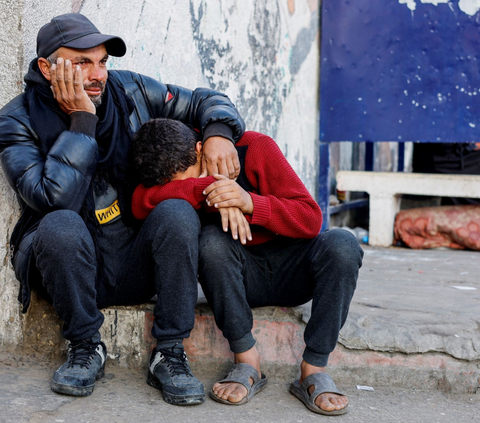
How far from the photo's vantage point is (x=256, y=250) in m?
2.22

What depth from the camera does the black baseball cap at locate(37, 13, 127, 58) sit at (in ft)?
6.78

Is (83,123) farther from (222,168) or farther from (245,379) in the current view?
(245,379)

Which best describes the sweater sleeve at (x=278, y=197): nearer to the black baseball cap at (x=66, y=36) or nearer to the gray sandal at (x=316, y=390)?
the gray sandal at (x=316, y=390)

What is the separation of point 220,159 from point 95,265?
0.59 m

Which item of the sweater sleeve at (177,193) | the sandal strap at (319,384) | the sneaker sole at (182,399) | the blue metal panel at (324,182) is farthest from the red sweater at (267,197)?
the blue metal panel at (324,182)

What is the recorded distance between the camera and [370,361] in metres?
2.21

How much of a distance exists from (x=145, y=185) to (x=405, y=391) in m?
1.24

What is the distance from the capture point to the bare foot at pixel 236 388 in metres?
1.93

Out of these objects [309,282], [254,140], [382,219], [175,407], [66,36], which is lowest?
[175,407]

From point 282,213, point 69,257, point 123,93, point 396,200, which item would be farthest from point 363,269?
point 69,257

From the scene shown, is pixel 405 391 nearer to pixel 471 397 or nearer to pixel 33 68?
pixel 471 397

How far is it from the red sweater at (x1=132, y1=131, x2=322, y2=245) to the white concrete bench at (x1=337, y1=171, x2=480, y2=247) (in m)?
2.87

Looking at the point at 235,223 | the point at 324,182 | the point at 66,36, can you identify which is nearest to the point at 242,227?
the point at 235,223

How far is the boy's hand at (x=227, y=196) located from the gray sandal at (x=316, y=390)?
620mm
